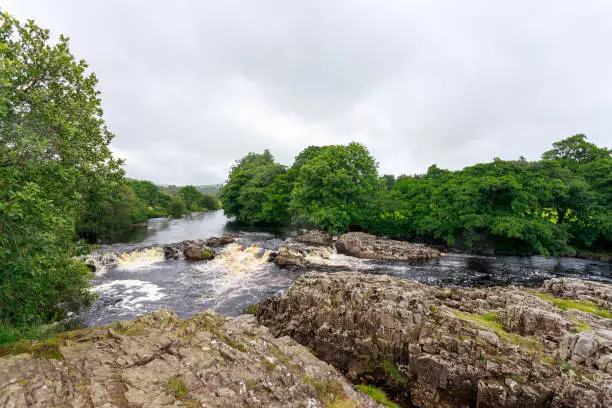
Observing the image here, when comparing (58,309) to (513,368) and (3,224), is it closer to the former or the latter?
(3,224)

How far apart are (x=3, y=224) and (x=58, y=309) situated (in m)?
9.91

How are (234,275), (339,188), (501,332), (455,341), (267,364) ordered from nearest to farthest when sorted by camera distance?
(267,364) → (455,341) → (501,332) → (234,275) → (339,188)

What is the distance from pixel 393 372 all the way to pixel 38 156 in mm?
15815

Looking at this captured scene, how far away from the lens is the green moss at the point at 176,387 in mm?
6829

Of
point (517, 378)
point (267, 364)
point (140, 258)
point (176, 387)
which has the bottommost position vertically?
point (140, 258)

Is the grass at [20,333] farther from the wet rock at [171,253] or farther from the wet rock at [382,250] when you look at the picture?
the wet rock at [382,250]

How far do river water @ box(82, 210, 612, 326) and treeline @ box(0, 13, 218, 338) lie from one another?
6.45 meters

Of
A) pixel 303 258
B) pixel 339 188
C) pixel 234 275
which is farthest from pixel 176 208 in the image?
pixel 234 275

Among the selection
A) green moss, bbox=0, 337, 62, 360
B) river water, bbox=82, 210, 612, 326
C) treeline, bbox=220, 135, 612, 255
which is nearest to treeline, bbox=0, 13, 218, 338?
green moss, bbox=0, 337, 62, 360

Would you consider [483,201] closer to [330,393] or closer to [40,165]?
[330,393]

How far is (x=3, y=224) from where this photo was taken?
27.3 ft

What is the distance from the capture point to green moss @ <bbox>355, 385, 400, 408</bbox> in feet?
31.0

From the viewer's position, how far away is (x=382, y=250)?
111 feet

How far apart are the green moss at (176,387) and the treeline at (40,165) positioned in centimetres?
539
